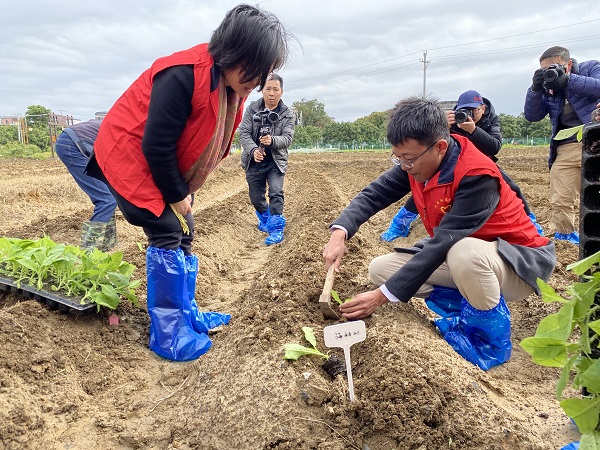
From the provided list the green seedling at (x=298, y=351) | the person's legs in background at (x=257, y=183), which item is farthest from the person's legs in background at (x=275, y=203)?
the green seedling at (x=298, y=351)

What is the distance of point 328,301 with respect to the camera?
2.64 m

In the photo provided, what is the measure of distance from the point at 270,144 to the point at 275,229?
1134 millimetres

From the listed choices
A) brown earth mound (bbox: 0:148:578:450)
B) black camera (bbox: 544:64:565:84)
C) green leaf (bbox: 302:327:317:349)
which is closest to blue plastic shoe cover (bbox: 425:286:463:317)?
brown earth mound (bbox: 0:148:578:450)

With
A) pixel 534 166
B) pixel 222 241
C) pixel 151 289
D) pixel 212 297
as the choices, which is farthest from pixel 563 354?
pixel 534 166

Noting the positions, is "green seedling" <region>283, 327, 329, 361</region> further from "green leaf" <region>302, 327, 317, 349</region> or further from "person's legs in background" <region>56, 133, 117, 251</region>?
"person's legs in background" <region>56, 133, 117, 251</region>

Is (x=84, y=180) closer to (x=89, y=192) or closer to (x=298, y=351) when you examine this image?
(x=89, y=192)

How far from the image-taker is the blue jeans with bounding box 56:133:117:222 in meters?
4.89

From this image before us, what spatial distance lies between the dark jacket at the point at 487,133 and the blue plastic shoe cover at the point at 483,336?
206cm

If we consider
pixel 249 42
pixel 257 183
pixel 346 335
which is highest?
pixel 249 42

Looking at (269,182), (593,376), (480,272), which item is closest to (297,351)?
(480,272)

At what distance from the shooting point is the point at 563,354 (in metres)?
1.25

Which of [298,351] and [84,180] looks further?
[84,180]

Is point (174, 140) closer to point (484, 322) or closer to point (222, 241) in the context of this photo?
point (484, 322)

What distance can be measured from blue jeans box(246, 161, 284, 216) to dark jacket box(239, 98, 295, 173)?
0.09 metres
